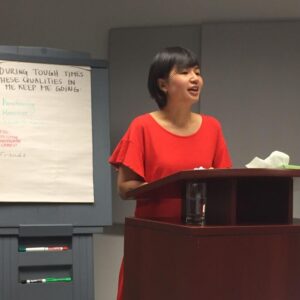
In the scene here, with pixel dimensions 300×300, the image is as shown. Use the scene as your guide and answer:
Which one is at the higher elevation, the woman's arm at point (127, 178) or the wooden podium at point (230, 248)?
the woman's arm at point (127, 178)

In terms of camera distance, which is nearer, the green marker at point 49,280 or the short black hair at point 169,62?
the short black hair at point 169,62

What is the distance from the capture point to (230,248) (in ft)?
3.45

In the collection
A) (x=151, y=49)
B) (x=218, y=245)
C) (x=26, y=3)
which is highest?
(x=26, y=3)

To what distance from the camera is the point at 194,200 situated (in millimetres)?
1183

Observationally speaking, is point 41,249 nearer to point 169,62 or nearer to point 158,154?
point 158,154

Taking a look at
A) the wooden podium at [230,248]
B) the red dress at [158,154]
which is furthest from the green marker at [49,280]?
the wooden podium at [230,248]

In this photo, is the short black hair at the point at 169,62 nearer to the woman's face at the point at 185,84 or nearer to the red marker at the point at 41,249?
the woman's face at the point at 185,84

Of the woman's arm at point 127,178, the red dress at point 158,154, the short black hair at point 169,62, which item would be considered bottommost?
the woman's arm at point 127,178

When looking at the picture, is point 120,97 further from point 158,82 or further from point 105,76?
point 158,82

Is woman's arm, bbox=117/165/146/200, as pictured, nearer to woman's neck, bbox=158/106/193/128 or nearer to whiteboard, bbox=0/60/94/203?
woman's neck, bbox=158/106/193/128

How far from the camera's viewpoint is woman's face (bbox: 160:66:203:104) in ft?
5.15

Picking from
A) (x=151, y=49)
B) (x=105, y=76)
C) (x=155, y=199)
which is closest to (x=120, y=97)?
(x=151, y=49)

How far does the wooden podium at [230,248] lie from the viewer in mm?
1042

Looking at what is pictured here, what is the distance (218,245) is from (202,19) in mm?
1994
